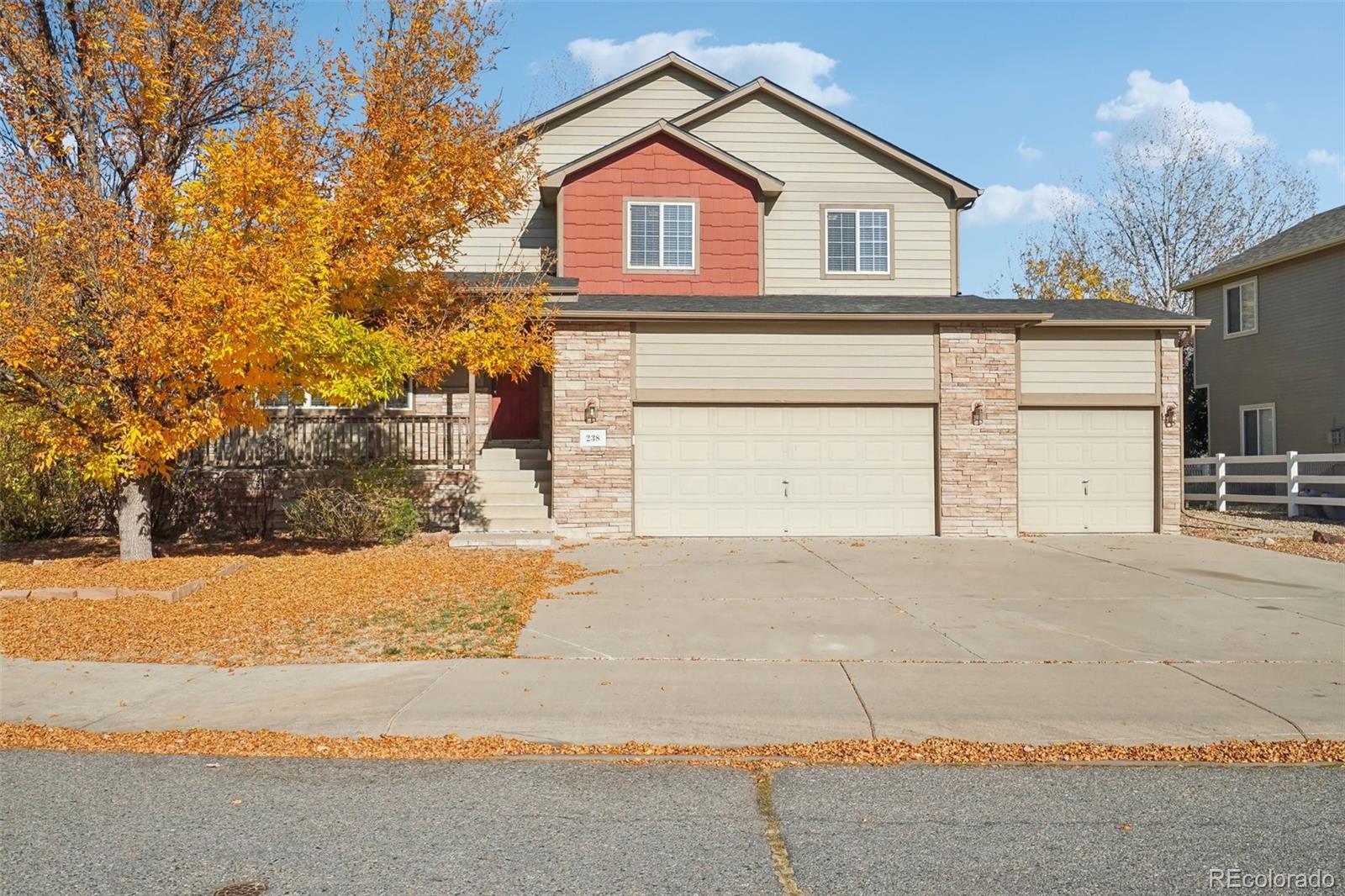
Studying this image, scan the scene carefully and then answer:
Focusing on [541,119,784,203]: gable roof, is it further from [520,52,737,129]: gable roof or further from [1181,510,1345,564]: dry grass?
[1181,510,1345,564]: dry grass

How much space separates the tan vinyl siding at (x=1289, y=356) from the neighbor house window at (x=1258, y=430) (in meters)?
0.20

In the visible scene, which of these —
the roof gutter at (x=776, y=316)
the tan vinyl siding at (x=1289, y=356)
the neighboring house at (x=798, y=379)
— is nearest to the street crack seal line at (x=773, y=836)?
the neighboring house at (x=798, y=379)

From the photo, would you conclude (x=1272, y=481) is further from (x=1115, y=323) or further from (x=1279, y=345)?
(x=1115, y=323)

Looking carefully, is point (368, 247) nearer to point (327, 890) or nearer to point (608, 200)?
point (608, 200)

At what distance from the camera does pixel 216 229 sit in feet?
35.5

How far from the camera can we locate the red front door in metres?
18.6

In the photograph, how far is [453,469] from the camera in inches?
656

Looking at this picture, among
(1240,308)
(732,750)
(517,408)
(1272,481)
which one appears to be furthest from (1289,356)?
(732,750)

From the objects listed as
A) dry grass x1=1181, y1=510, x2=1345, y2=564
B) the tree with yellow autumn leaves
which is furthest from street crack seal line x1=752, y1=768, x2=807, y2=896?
dry grass x1=1181, y1=510, x2=1345, y2=564

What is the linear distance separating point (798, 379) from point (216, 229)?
871 centimetres

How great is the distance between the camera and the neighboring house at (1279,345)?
72.9 feet

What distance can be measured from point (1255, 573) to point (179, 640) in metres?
12.0

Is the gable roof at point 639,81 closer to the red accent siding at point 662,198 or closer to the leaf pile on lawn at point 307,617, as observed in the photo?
the red accent siding at point 662,198

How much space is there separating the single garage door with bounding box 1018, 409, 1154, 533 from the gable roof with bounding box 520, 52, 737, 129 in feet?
30.0
